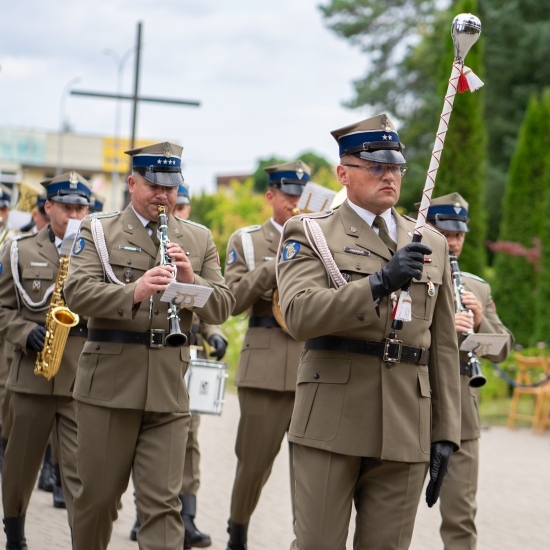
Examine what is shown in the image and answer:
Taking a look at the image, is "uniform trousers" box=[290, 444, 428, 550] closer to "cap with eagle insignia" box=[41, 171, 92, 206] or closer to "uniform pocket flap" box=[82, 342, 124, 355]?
"uniform pocket flap" box=[82, 342, 124, 355]

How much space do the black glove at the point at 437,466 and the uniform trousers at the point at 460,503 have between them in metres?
1.96

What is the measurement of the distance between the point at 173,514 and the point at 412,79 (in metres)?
32.2

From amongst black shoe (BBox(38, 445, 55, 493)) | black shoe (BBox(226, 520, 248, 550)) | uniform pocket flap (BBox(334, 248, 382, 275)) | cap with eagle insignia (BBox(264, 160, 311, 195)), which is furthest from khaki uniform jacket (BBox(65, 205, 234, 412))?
black shoe (BBox(38, 445, 55, 493))

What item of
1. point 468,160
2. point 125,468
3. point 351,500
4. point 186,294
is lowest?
point 125,468

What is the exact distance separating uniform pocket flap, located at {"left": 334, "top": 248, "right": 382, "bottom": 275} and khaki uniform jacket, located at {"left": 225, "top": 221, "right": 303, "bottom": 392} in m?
2.75

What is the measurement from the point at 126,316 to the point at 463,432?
90.9 inches

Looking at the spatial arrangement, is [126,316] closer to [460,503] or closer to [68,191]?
[68,191]

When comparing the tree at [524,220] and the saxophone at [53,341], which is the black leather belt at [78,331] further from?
the tree at [524,220]

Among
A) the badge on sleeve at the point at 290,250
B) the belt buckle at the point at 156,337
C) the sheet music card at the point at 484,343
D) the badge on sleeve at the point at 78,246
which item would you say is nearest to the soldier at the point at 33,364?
the badge on sleeve at the point at 78,246

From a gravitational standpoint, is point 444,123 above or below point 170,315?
above

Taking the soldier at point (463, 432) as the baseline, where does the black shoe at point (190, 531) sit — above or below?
below

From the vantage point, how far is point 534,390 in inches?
682

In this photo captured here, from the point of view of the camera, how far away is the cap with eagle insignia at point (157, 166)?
6.25 meters

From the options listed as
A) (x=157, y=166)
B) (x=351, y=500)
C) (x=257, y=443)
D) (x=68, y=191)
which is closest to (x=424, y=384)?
(x=351, y=500)
